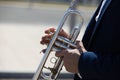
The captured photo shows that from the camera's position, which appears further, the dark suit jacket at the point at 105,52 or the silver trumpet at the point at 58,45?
the silver trumpet at the point at 58,45

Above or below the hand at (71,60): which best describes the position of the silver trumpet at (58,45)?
below

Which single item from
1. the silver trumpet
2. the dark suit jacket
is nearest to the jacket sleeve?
the dark suit jacket

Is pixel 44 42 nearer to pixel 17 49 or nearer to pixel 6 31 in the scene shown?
pixel 17 49

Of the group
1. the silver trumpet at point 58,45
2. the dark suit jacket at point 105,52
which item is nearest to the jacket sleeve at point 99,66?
the dark suit jacket at point 105,52

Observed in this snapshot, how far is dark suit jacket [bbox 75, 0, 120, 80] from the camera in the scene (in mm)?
1580

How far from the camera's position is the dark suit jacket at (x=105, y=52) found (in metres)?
1.58

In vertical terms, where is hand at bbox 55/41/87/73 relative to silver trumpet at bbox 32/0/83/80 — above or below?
above

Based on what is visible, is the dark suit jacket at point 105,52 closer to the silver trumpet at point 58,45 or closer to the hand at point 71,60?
the hand at point 71,60

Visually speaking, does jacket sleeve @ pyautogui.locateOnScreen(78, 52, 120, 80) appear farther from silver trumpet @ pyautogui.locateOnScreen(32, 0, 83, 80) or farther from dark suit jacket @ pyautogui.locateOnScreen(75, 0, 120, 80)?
silver trumpet @ pyautogui.locateOnScreen(32, 0, 83, 80)

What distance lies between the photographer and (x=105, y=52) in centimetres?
167

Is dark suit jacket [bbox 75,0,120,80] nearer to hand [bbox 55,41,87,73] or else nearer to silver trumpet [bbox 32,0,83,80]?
hand [bbox 55,41,87,73]

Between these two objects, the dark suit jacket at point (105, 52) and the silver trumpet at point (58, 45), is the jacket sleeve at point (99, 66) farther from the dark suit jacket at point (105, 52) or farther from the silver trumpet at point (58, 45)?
the silver trumpet at point (58, 45)

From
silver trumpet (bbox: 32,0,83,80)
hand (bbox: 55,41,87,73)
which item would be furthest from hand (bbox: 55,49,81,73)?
silver trumpet (bbox: 32,0,83,80)

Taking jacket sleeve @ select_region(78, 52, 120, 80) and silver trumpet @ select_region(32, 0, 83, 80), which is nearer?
jacket sleeve @ select_region(78, 52, 120, 80)
